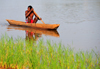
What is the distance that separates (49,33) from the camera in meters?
14.9

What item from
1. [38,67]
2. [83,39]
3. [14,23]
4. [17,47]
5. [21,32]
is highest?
[14,23]

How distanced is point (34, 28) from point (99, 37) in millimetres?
5099

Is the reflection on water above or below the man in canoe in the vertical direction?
below

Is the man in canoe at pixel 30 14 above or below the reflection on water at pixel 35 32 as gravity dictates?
above

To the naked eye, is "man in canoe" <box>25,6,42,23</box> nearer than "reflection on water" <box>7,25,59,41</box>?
No

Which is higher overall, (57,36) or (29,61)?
(57,36)

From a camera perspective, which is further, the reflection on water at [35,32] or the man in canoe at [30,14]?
the man in canoe at [30,14]

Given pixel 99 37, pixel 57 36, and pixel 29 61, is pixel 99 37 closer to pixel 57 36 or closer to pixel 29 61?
pixel 57 36

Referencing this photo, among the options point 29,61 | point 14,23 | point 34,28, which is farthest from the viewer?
point 14,23

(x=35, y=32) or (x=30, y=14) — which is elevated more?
(x=30, y=14)

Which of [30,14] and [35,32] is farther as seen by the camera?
[30,14]

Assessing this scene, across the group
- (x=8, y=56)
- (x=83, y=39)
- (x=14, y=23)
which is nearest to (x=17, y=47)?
(x=8, y=56)

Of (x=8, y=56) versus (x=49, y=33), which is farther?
(x=49, y=33)

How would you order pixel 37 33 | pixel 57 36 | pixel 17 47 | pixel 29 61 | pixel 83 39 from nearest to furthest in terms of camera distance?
pixel 29 61 < pixel 17 47 < pixel 83 39 < pixel 57 36 < pixel 37 33
